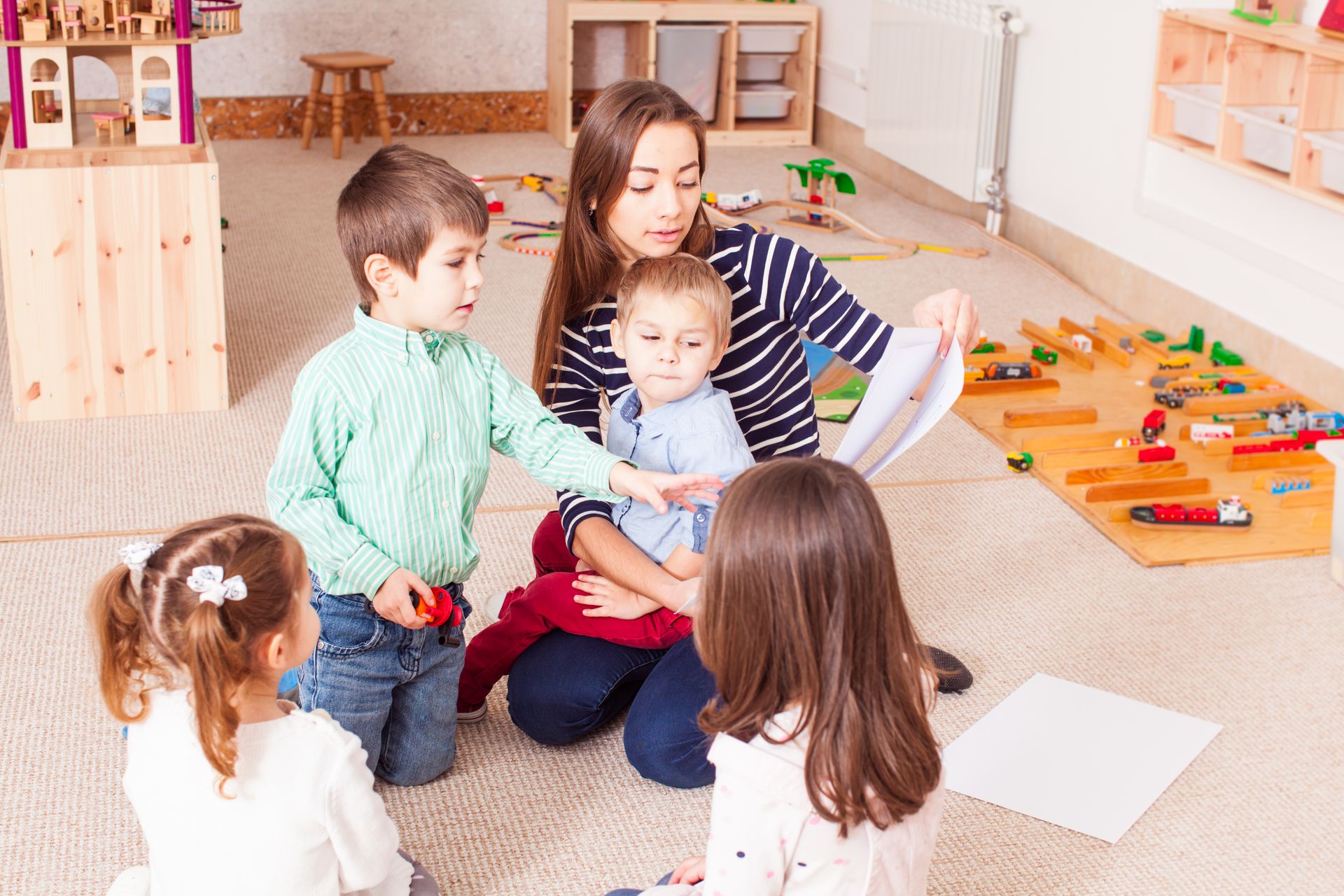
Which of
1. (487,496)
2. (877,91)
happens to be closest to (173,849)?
(487,496)

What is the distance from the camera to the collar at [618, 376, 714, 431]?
5.10 feet

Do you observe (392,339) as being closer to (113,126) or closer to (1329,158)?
(113,126)

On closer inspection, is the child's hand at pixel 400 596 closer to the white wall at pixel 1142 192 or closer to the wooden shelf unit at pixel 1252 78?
the wooden shelf unit at pixel 1252 78

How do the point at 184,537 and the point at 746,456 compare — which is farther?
the point at 746,456

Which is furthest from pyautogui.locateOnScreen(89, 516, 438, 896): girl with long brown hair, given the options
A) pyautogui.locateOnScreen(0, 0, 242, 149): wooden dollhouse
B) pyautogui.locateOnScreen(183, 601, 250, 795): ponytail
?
pyautogui.locateOnScreen(0, 0, 242, 149): wooden dollhouse

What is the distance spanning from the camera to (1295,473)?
2430 mm

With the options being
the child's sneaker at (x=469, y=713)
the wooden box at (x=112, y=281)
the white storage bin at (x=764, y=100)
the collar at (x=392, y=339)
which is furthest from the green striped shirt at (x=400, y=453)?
the white storage bin at (x=764, y=100)

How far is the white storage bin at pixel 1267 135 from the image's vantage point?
273cm

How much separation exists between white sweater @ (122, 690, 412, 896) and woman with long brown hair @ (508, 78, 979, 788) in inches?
18.8

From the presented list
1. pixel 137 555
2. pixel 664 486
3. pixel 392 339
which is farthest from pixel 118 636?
pixel 664 486

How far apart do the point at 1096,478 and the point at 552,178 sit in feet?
8.33

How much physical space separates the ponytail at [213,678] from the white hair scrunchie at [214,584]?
0.05 feet

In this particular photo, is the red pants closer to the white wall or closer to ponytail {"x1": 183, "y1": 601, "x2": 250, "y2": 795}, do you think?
ponytail {"x1": 183, "y1": 601, "x2": 250, "y2": 795}

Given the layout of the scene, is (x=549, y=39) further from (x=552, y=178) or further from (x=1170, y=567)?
(x=1170, y=567)
